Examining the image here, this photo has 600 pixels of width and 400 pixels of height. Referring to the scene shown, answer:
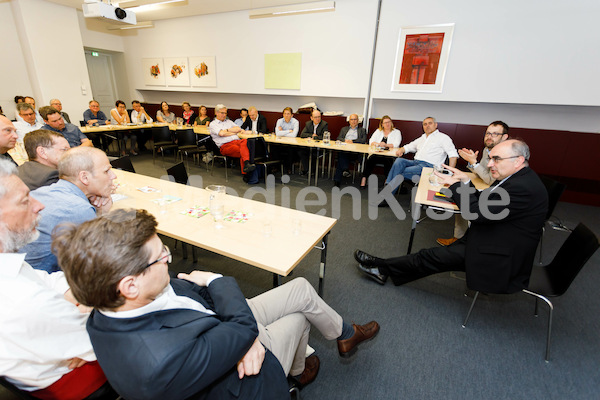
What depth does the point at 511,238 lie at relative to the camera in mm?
1863

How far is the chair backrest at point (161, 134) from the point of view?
6.31 metres

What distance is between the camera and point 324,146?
5086 millimetres

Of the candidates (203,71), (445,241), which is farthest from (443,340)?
(203,71)

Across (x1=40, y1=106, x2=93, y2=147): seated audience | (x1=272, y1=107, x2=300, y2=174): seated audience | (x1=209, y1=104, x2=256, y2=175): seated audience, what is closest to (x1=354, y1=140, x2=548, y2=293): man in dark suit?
(x1=209, y1=104, x2=256, y2=175): seated audience

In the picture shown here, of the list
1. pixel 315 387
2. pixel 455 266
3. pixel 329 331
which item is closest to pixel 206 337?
pixel 329 331

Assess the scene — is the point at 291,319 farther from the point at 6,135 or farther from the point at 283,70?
the point at 283,70

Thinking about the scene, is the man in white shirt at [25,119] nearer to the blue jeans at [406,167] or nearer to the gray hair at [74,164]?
the gray hair at [74,164]

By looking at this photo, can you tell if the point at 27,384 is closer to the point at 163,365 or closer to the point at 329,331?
the point at 163,365

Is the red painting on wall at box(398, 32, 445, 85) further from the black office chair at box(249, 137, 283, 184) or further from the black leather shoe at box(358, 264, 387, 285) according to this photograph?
the black leather shoe at box(358, 264, 387, 285)

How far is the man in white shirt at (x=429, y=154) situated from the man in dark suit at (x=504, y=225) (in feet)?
8.12

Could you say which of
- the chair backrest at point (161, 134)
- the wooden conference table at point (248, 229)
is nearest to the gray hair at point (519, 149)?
the wooden conference table at point (248, 229)

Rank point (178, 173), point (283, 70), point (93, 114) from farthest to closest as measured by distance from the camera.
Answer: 1. point (93, 114)
2. point (283, 70)
3. point (178, 173)

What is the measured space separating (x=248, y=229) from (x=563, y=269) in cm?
209

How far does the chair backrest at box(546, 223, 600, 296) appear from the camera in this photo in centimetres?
155
